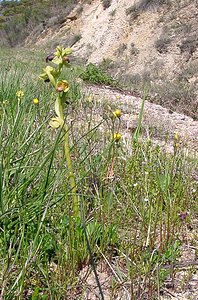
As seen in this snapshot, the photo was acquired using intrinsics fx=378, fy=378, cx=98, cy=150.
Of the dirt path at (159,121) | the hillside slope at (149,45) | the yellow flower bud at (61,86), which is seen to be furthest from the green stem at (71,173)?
the hillside slope at (149,45)

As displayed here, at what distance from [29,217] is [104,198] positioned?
13.5 inches

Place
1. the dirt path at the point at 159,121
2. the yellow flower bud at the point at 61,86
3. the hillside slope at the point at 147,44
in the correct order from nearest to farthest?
1. the yellow flower bud at the point at 61,86
2. the dirt path at the point at 159,121
3. the hillside slope at the point at 147,44

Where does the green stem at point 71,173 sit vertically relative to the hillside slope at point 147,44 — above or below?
above

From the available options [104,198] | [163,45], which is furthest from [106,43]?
[104,198]

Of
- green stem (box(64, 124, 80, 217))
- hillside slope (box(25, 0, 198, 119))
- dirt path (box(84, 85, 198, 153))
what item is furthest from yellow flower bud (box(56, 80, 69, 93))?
hillside slope (box(25, 0, 198, 119))

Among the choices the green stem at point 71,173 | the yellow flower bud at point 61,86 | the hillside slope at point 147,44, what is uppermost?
the yellow flower bud at point 61,86

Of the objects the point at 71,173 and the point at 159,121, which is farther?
the point at 159,121

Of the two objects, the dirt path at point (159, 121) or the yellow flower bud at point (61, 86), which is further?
the dirt path at point (159, 121)

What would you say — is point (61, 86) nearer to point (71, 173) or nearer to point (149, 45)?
point (71, 173)

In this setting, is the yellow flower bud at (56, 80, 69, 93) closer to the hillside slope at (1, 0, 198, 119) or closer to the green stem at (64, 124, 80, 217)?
the green stem at (64, 124, 80, 217)

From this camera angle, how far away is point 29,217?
1.39 metres

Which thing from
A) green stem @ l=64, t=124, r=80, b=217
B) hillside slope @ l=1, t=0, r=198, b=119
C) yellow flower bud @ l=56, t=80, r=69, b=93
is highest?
yellow flower bud @ l=56, t=80, r=69, b=93

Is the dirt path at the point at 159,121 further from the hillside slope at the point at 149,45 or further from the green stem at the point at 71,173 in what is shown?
the green stem at the point at 71,173

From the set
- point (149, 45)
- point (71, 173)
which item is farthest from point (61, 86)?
point (149, 45)
